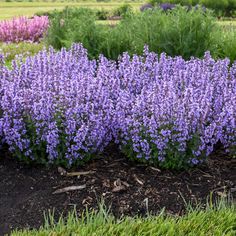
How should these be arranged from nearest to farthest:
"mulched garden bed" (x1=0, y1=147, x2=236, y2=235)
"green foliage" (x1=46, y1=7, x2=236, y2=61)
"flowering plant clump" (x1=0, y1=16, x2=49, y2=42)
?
"mulched garden bed" (x1=0, y1=147, x2=236, y2=235) → "green foliage" (x1=46, y1=7, x2=236, y2=61) → "flowering plant clump" (x1=0, y1=16, x2=49, y2=42)

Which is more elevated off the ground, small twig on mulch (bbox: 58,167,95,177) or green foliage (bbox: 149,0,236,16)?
small twig on mulch (bbox: 58,167,95,177)

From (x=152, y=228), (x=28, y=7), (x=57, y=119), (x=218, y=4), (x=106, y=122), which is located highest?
(x=57, y=119)

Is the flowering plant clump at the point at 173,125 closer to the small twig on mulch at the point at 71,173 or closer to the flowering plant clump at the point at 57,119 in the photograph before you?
the flowering plant clump at the point at 57,119

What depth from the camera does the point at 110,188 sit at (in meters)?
4.24

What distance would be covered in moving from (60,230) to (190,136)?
1726mm

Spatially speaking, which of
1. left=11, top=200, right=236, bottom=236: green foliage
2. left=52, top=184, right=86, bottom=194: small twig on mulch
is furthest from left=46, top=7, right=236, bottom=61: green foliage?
left=11, top=200, right=236, bottom=236: green foliage

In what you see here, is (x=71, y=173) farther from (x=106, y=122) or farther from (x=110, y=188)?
(x=106, y=122)

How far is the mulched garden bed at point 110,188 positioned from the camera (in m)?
3.96

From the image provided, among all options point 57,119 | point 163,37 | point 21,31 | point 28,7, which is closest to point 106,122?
point 57,119

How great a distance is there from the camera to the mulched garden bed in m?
3.96

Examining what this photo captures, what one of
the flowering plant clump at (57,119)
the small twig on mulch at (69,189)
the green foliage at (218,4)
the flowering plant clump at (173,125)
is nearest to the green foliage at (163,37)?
the flowering plant clump at (173,125)

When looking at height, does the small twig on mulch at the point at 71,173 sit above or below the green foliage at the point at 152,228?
below

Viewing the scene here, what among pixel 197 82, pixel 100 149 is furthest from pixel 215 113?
pixel 100 149

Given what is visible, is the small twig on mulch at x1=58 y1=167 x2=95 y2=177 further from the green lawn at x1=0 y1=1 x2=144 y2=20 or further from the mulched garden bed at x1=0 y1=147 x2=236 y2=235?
the green lawn at x1=0 y1=1 x2=144 y2=20
